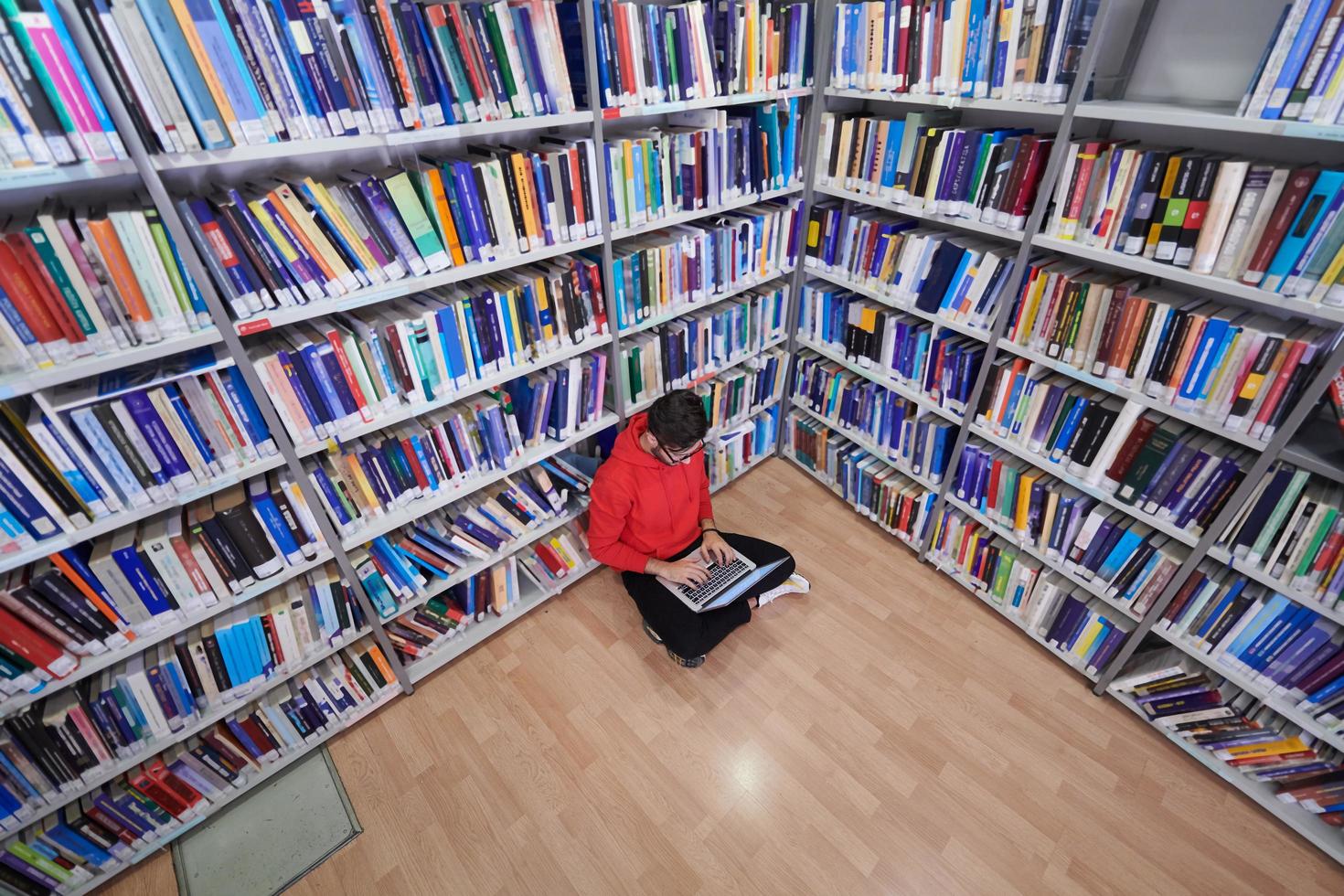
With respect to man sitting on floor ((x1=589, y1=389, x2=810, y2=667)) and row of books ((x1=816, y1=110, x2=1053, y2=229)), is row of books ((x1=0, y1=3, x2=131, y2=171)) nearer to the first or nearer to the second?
man sitting on floor ((x1=589, y1=389, x2=810, y2=667))

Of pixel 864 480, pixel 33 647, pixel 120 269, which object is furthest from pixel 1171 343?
pixel 33 647

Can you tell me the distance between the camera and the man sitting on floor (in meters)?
2.29

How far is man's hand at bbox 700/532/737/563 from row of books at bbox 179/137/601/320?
1.35m

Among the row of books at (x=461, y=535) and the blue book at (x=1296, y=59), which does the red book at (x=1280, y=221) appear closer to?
the blue book at (x=1296, y=59)

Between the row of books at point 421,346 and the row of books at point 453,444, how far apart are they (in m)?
0.12

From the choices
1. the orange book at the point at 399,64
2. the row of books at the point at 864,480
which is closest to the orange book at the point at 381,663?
the orange book at the point at 399,64

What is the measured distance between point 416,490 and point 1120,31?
2756mm

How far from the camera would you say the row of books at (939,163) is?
1941 millimetres

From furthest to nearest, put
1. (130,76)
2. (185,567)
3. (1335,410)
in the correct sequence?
(185,567) < (1335,410) < (130,76)

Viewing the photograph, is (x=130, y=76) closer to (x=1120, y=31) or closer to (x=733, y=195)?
(x=733, y=195)

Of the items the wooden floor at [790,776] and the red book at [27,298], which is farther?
the wooden floor at [790,776]

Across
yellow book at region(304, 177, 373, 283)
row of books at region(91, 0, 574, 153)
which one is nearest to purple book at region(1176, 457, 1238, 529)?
row of books at region(91, 0, 574, 153)

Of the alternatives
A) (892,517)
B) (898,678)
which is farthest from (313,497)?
(892,517)

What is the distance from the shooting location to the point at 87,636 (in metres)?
Answer: 1.55
